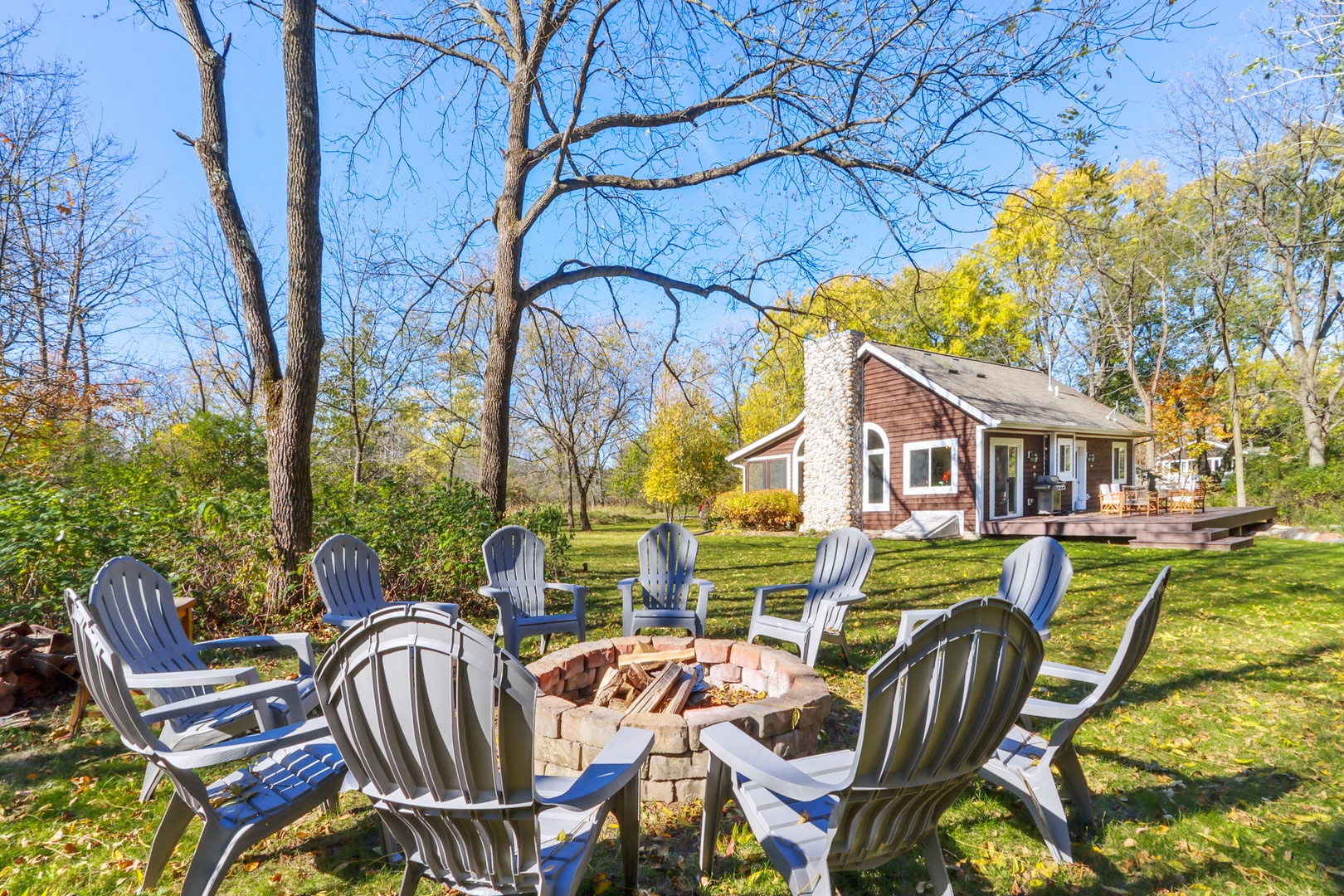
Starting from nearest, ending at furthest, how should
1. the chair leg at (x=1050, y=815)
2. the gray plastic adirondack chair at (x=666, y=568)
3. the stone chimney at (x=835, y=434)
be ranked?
the chair leg at (x=1050, y=815), the gray plastic adirondack chair at (x=666, y=568), the stone chimney at (x=835, y=434)

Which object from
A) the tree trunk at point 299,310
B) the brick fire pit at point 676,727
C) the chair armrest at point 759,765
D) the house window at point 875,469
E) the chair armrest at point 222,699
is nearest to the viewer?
the chair armrest at point 759,765

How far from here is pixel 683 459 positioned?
21344 mm

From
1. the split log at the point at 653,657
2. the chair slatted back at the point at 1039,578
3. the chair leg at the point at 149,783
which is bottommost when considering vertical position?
the chair leg at the point at 149,783

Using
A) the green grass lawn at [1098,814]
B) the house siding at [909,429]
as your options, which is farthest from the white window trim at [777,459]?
the green grass lawn at [1098,814]

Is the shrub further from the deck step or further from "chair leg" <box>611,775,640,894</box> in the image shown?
"chair leg" <box>611,775,640,894</box>

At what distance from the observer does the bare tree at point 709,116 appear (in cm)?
463

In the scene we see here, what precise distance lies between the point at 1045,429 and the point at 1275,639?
10555mm

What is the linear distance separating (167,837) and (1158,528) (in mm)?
14875

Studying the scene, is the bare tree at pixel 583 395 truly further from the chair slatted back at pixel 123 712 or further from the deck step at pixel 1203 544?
the chair slatted back at pixel 123 712

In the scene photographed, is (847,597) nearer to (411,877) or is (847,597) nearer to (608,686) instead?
(608,686)

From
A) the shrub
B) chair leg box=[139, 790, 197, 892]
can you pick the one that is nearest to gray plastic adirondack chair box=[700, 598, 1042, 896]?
chair leg box=[139, 790, 197, 892]

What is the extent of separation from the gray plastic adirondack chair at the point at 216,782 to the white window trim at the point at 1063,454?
17.5m

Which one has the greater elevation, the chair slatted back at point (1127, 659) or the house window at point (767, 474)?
the house window at point (767, 474)

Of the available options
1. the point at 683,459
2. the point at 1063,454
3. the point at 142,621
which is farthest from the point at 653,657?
the point at 683,459
